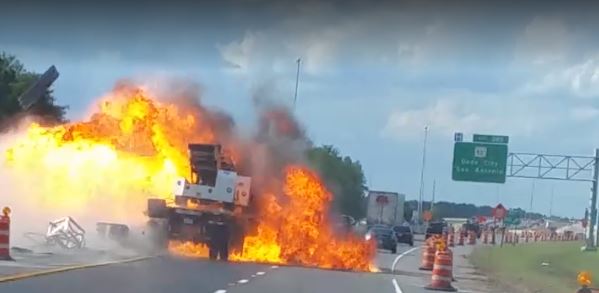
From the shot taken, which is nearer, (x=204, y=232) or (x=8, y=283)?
(x=8, y=283)

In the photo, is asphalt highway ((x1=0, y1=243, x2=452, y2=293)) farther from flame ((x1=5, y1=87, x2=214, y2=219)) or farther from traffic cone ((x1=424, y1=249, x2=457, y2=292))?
flame ((x1=5, y1=87, x2=214, y2=219))

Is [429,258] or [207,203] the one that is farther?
[429,258]

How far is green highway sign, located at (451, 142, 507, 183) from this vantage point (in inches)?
2397

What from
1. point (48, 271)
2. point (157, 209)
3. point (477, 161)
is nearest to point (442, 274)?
point (48, 271)

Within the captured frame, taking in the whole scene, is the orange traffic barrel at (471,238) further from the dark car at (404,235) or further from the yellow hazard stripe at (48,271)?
the yellow hazard stripe at (48,271)

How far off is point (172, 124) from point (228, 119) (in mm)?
1983

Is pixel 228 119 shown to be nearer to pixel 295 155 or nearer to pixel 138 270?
pixel 295 155

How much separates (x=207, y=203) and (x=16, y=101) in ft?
90.3

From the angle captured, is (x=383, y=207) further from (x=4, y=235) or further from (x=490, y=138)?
(x=4, y=235)

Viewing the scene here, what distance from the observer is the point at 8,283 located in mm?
22391

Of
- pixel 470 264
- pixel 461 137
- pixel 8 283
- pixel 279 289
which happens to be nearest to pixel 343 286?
pixel 279 289

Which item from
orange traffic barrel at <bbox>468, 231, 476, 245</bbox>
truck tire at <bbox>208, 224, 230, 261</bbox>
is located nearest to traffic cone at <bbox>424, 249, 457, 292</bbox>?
truck tire at <bbox>208, 224, 230, 261</bbox>

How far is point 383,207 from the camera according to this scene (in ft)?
270

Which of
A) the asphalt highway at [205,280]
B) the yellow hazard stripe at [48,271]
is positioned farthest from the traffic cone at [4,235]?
the asphalt highway at [205,280]
